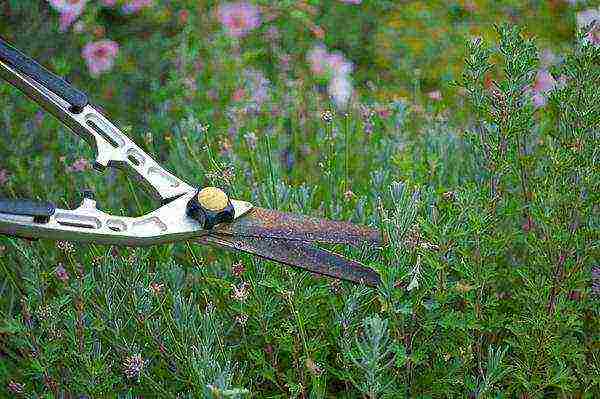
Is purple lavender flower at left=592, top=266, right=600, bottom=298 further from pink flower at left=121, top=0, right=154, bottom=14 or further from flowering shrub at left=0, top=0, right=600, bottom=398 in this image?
pink flower at left=121, top=0, right=154, bottom=14

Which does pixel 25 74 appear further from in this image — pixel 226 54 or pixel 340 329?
pixel 226 54

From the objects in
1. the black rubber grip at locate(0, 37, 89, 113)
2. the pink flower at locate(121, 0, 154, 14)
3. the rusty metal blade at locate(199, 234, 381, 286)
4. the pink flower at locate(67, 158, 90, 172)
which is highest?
the black rubber grip at locate(0, 37, 89, 113)

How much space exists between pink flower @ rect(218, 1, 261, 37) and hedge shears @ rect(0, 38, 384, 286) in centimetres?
146

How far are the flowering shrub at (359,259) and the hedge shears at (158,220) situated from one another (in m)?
0.09

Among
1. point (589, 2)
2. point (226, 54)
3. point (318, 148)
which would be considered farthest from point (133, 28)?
point (589, 2)

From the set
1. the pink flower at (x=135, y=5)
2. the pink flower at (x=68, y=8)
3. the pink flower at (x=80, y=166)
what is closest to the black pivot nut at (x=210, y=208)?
the pink flower at (x=80, y=166)

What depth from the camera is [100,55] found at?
104 inches

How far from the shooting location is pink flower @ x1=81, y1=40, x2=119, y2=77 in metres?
2.64

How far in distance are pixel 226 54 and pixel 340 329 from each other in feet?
4.24

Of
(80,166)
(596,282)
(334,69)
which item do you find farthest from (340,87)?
(596,282)

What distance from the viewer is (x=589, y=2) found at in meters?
2.84

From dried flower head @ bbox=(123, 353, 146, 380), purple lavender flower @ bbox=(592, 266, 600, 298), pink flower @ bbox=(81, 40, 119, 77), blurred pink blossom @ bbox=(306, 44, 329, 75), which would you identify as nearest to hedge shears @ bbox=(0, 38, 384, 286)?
dried flower head @ bbox=(123, 353, 146, 380)

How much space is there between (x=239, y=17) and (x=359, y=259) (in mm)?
1510

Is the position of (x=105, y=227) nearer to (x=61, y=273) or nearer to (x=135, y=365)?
(x=135, y=365)
